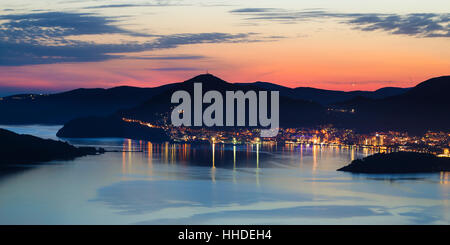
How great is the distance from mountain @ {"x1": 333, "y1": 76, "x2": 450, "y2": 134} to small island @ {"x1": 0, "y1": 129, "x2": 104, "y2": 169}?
43737mm

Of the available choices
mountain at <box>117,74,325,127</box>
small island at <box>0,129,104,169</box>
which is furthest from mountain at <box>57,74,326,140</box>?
small island at <box>0,129,104,169</box>

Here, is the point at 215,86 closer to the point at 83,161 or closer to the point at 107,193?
the point at 83,161

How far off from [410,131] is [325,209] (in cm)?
5552

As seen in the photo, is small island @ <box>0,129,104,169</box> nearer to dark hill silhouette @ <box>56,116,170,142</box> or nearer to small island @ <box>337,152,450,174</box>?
small island @ <box>337,152,450,174</box>

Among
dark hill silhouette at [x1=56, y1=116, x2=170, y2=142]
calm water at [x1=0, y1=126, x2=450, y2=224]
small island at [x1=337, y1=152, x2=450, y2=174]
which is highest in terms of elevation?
dark hill silhouette at [x1=56, y1=116, x2=170, y2=142]

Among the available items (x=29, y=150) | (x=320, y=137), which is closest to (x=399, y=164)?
(x=29, y=150)

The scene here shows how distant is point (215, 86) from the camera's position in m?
129

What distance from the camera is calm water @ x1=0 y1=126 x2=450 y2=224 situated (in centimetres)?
2158

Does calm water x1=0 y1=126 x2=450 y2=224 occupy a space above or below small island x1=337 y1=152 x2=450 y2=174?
below

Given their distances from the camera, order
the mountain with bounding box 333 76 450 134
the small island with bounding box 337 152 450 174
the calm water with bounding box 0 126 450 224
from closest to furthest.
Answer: the calm water with bounding box 0 126 450 224 → the small island with bounding box 337 152 450 174 → the mountain with bounding box 333 76 450 134

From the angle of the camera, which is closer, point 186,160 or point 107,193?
point 107,193

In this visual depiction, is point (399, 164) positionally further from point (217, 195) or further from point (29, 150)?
point (29, 150)

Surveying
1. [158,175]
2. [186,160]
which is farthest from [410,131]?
[158,175]

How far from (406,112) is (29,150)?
208 feet
